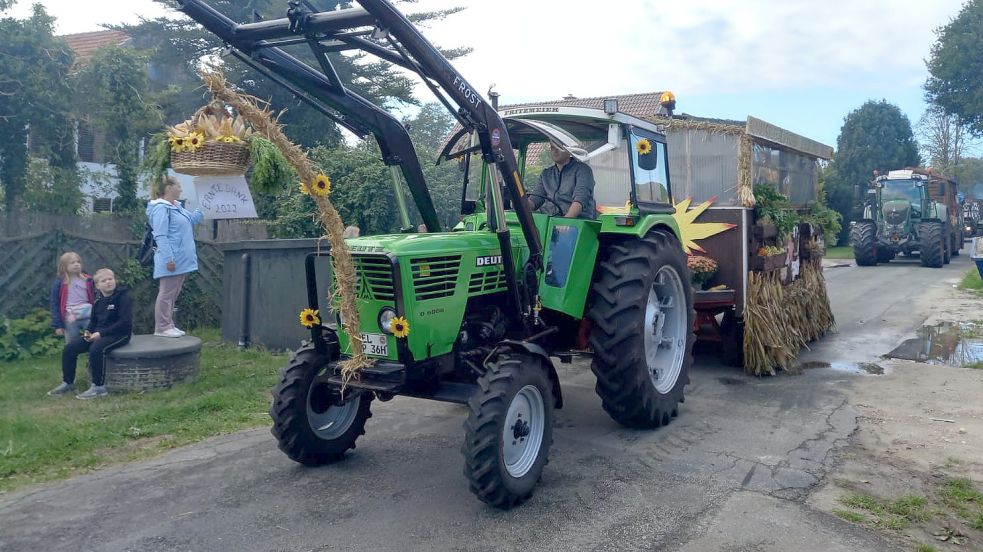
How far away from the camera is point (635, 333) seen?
543 cm

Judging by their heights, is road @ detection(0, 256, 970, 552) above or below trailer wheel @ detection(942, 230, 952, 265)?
below

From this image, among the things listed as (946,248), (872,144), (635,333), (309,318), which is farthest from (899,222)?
(309,318)

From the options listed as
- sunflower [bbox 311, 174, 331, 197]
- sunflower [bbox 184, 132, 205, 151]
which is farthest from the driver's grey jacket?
sunflower [bbox 184, 132, 205, 151]

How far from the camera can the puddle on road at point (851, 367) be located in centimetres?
792

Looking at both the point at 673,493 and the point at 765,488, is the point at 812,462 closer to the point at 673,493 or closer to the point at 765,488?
the point at 765,488

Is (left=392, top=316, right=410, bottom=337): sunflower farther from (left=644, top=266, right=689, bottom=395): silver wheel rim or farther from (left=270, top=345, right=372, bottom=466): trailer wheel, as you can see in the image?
(left=644, top=266, right=689, bottom=395): silver wheel rim

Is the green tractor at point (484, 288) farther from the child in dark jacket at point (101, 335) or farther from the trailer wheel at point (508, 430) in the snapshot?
the child in dark jacket at point (101, 335)

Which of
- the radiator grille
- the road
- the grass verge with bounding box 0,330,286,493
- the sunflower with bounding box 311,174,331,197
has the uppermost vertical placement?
the sunflower with bounding box 311,174,331,197

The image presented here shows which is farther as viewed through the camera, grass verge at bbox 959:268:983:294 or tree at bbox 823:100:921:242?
tree at bbox 823:100:921:242

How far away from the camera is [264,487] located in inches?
187

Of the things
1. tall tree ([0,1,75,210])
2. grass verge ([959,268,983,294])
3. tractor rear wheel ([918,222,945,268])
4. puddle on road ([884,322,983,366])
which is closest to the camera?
puddle on road ([884,322,983,366])

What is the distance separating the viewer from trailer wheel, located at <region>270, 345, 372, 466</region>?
4.84m

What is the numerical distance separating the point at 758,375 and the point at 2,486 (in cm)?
641

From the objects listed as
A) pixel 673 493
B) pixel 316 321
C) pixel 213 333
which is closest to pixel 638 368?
pixel 673 493
